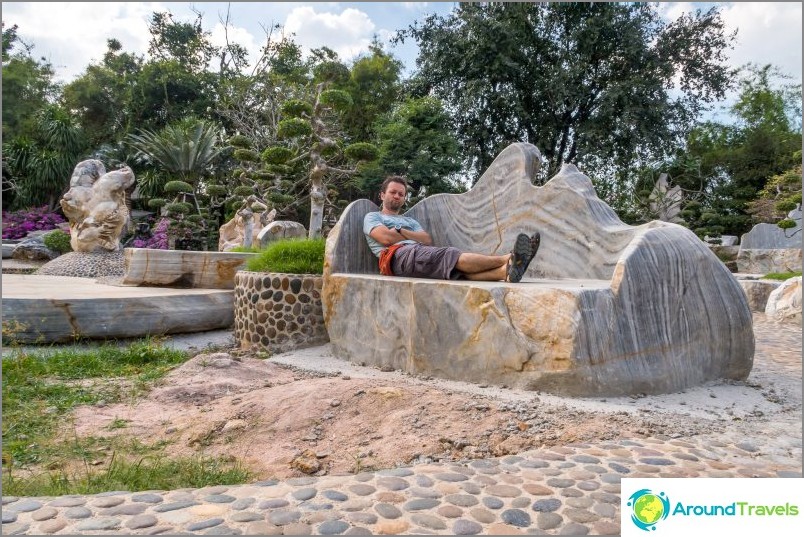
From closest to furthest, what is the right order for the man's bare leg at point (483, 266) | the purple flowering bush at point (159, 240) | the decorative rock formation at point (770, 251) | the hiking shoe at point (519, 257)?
the hiking shoe at point (519, 257) → the man's bare leg at point (483, 266) → the decorative rock formation at point (770, 251) → the purple flowering bush at point (159, 240)

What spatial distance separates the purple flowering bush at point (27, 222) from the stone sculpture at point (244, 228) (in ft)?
22.0

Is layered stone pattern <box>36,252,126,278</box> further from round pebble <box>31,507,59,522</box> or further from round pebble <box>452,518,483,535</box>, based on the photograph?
round pebble <box>452,518,483,535</box>

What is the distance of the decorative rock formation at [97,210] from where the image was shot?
30.5 feet

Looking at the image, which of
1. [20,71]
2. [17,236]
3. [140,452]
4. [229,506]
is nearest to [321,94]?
[140,452]

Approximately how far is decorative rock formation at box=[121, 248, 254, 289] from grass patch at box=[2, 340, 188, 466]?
5.24ft

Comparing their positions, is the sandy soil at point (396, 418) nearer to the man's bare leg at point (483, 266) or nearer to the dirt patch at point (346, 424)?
the dirt patch at point (346, 424)

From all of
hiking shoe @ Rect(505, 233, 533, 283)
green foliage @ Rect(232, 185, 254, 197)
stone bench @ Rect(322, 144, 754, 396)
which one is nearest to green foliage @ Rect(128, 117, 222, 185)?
green foliage @ Rect(232, 185, 254, 197)

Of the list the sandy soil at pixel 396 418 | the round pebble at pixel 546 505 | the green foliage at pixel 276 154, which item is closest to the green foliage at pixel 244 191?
the green foliage at pixel 276 154

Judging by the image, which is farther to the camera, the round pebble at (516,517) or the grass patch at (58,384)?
the grass patch at (58,384)

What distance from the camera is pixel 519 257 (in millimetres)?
3350

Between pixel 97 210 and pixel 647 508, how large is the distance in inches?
383

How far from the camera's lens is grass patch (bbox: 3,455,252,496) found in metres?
2.02

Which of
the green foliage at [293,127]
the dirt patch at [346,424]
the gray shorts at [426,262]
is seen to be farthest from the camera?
the green foliage at [293,127]

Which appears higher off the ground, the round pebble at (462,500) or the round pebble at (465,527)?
the round pebble at (462,500)
